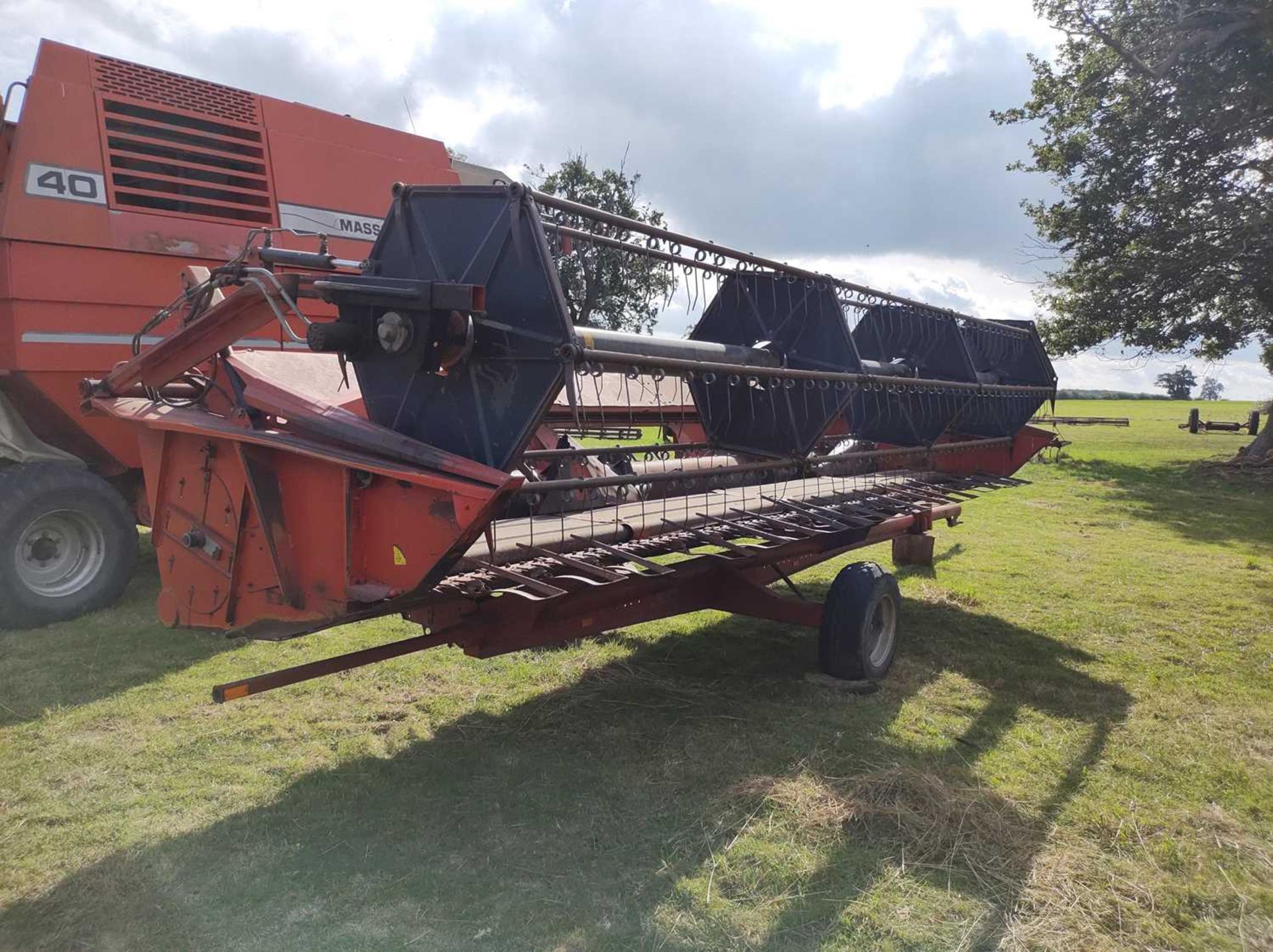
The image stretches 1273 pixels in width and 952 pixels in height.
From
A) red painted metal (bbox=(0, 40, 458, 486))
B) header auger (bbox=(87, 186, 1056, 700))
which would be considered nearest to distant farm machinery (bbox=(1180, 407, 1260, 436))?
header auger (bbox=(87, 186, 1056, 700))

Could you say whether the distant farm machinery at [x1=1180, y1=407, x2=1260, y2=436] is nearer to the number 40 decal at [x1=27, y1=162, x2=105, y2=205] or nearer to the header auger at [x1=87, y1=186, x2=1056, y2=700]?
the header auger at [x1=87, y1=186, x2=1056, y2=700]

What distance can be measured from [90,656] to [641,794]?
3562 mm

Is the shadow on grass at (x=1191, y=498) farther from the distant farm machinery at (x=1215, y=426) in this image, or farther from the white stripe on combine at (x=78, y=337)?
the white stripe on combine at (x=78, y=337)

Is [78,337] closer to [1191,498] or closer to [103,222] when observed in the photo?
[103,222]

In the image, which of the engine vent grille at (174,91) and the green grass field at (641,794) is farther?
the engine vent grille at (174,91)

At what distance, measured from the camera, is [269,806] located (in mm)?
3498

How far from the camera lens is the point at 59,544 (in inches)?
234

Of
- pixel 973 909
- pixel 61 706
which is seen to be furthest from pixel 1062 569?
pixel 61 706

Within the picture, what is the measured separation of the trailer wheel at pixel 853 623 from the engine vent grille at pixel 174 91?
547 centimetres

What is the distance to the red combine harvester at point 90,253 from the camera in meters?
5.65

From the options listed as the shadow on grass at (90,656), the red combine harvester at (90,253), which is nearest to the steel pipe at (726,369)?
the shadow on grass at (90,656)

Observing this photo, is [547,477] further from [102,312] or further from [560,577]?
[102,312]

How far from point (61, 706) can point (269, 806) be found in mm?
1705

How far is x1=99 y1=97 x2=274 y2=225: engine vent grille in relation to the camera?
19.7 ft
